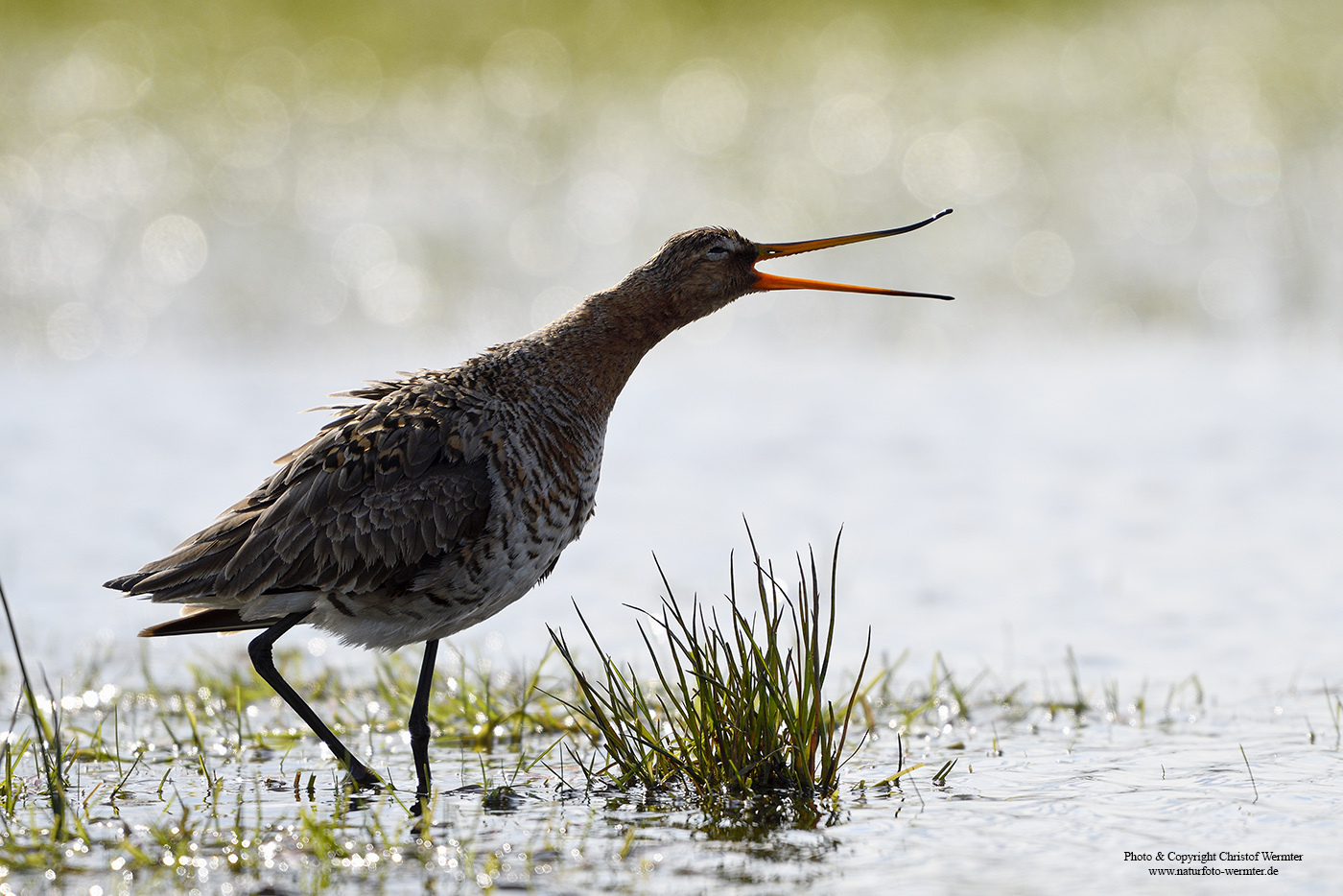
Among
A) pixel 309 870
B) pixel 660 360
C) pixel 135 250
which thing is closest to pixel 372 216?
pixel 135 250

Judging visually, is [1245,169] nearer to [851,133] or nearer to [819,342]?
[851,133]

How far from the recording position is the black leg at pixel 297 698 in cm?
463

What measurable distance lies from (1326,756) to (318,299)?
30.4ft

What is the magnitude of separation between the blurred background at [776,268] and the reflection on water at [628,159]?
37mm

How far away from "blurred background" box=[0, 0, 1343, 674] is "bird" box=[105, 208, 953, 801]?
2212 millimetres

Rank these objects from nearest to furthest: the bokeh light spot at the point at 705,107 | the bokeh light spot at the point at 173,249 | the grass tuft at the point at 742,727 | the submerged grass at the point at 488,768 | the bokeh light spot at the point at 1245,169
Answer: the submerged grass at the point at 488,768 < the grass tuft at the point at 742,727 < the bokeh light spot at the point at 173,249 < the bokeh light spot at the point at 1245,169 < the bokeh light spot at the point at 705,107

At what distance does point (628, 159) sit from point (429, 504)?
9.13 m

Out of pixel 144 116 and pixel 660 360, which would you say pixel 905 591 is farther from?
pixel 144 116

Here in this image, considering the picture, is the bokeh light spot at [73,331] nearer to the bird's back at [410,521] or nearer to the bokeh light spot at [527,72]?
the bokeh light spot at [527,72]

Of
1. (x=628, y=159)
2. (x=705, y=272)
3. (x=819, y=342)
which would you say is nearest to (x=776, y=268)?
(x=819, y=342)

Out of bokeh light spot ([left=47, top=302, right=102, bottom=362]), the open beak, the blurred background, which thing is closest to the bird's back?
the open beak

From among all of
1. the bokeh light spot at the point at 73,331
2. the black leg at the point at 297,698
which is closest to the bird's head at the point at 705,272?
the black leg at the point at 297,698

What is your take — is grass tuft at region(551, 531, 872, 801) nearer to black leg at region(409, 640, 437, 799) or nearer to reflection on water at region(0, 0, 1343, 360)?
black leg at region(409, 640, 437, 799)

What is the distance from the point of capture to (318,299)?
40.1ft
